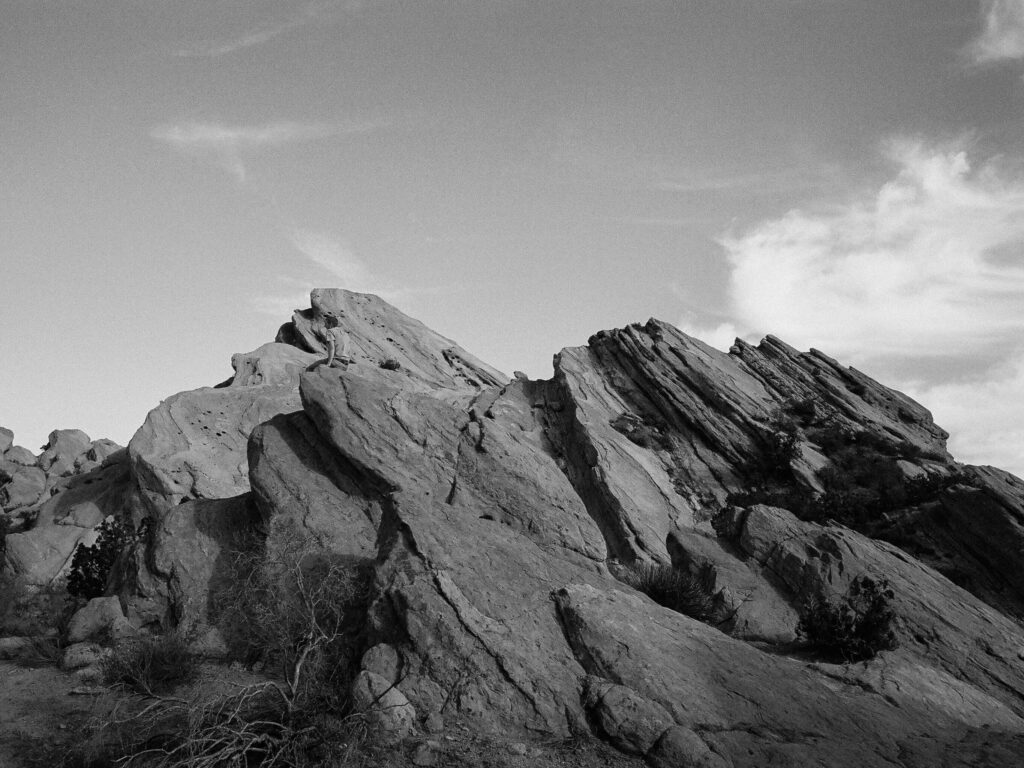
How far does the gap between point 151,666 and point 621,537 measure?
1756cm

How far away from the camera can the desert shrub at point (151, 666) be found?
555 inches

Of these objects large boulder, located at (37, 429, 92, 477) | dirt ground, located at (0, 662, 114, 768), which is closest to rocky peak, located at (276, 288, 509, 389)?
large boulder, located at (37, 429, 92, 477)

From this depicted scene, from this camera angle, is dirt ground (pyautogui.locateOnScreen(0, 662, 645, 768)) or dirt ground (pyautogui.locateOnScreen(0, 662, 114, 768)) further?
dirt ground (pyautogui.locateOnScreen(0, 662, 114, 768))

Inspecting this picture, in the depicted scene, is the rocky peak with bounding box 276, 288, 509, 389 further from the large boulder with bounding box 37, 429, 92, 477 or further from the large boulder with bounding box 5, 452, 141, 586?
the large boulder with bounding box 37, 429, 92, 477

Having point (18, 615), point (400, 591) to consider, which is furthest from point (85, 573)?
point (400, 591)

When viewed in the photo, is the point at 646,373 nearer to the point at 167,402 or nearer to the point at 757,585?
the point at 757,585

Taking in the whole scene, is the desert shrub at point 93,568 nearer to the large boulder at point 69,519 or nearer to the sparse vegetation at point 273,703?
the large boulder at point 69,519

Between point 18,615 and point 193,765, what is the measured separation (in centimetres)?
1939

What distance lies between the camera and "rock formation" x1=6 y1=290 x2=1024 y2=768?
12.3 m

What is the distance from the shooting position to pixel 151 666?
14570 mm

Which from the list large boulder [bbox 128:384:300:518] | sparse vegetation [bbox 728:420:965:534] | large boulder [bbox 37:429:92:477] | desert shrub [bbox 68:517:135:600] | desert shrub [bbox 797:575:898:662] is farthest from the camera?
large boulder [bbox 37:429:92:477]

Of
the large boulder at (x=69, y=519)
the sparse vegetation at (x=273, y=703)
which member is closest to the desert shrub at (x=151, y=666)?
the sparse vegetation at (x=273, y=703)

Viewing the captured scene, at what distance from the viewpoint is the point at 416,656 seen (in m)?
12.5

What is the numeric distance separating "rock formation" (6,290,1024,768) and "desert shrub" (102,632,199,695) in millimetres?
2185
